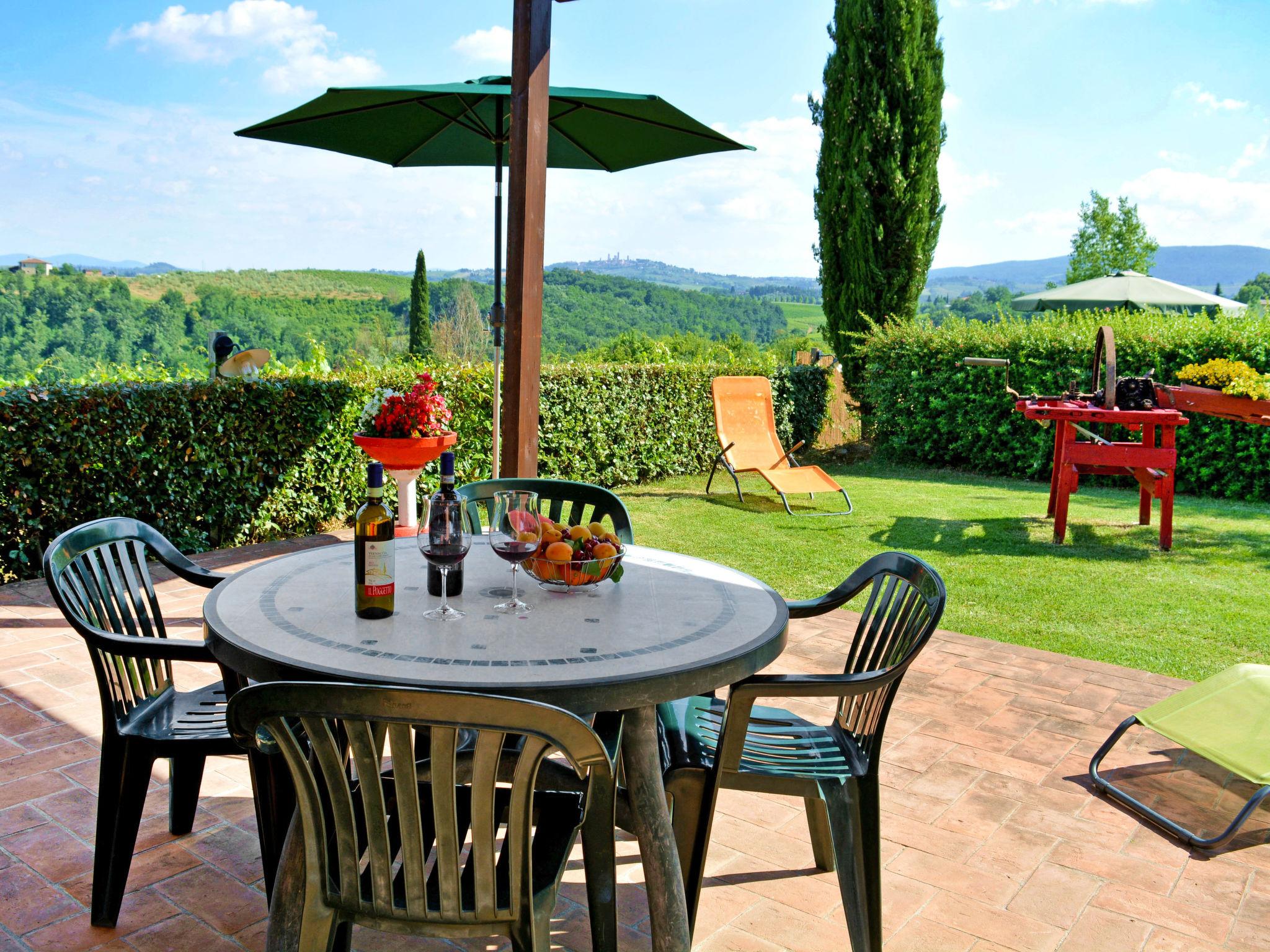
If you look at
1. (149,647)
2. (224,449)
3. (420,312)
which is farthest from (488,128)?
(420,312)

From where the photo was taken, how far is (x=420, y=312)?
23500mm

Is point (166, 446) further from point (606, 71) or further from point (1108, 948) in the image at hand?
point (606, 71)

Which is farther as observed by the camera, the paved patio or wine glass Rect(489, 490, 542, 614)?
the paved patio

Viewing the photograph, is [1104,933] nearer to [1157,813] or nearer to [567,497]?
[1157,813]

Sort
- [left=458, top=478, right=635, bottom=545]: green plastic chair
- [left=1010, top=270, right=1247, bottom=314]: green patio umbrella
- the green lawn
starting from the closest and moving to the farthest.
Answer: [left=458, top=478, right=635, bottom=545]: green plastic chair, the green lawn, [left=1010, top=270, right=1247, bottom=314]: green patio umbrella

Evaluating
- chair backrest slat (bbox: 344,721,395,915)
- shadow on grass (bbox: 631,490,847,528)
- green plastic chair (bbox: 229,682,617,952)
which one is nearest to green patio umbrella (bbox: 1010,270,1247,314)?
shadow on grass (bbox: 631,490,847,528)

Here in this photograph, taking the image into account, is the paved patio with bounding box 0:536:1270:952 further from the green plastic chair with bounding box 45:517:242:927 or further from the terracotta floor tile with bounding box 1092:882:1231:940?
the green plastic chair with bounding box 45:517:242:927

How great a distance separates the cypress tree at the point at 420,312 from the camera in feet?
76.5

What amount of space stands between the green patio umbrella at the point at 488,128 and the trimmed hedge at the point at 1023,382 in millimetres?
5404

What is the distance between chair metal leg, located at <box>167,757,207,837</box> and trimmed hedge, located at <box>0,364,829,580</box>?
7.07 feet

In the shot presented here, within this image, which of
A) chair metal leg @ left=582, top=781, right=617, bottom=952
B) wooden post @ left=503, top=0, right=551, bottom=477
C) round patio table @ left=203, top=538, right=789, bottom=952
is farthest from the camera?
wooden post @ left=503, top=0, right=551, bottom=477

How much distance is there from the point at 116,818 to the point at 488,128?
444 cm

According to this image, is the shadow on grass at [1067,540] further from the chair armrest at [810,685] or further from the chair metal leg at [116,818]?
the chair metal leg at [116,818]

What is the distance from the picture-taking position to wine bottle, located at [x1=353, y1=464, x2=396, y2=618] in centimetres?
176
